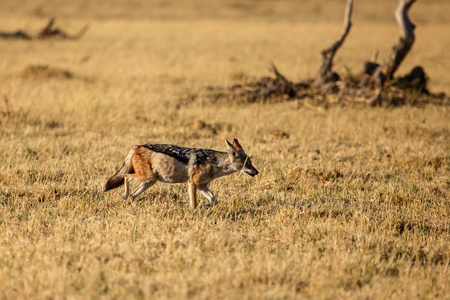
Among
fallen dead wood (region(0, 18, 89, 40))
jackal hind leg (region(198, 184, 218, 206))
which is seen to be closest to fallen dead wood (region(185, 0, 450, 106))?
jackal hind leg (region(198, 184, 218, 206))

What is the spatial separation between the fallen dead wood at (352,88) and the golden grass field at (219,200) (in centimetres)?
54

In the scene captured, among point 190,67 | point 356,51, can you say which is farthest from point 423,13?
point 190,67

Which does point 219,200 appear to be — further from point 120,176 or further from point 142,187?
point 120,176

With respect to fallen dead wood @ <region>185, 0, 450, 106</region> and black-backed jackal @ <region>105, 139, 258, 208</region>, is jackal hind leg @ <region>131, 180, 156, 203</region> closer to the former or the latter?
black-backed jackal @ <region>105, 139, 258, 208</region>

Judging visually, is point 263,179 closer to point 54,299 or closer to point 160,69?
point 54,299

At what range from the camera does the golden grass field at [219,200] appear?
15.7ft

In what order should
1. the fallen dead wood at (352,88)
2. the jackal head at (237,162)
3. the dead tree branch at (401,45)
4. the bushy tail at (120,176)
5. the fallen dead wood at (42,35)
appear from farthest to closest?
the fallen dead wood at (42,35) → the dead tree branch at (401,45) → the fallen dead wood at (352,88) → the bushy tail at (120,176) → the jackal head at (237,162)

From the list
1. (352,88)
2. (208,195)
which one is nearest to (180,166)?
(208,195)

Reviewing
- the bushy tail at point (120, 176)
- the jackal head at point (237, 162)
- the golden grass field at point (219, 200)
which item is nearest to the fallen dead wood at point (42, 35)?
the golden grass field at point (219, 200)

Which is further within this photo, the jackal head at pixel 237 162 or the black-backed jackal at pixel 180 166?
the jackal head at pixel 237 162

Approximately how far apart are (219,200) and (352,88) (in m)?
8.72

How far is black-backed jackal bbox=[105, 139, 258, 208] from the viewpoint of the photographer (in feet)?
21.1

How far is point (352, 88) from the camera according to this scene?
14.7m

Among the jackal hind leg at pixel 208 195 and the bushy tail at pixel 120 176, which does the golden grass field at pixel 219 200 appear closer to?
the jackal hind leg at pixel 208 195
